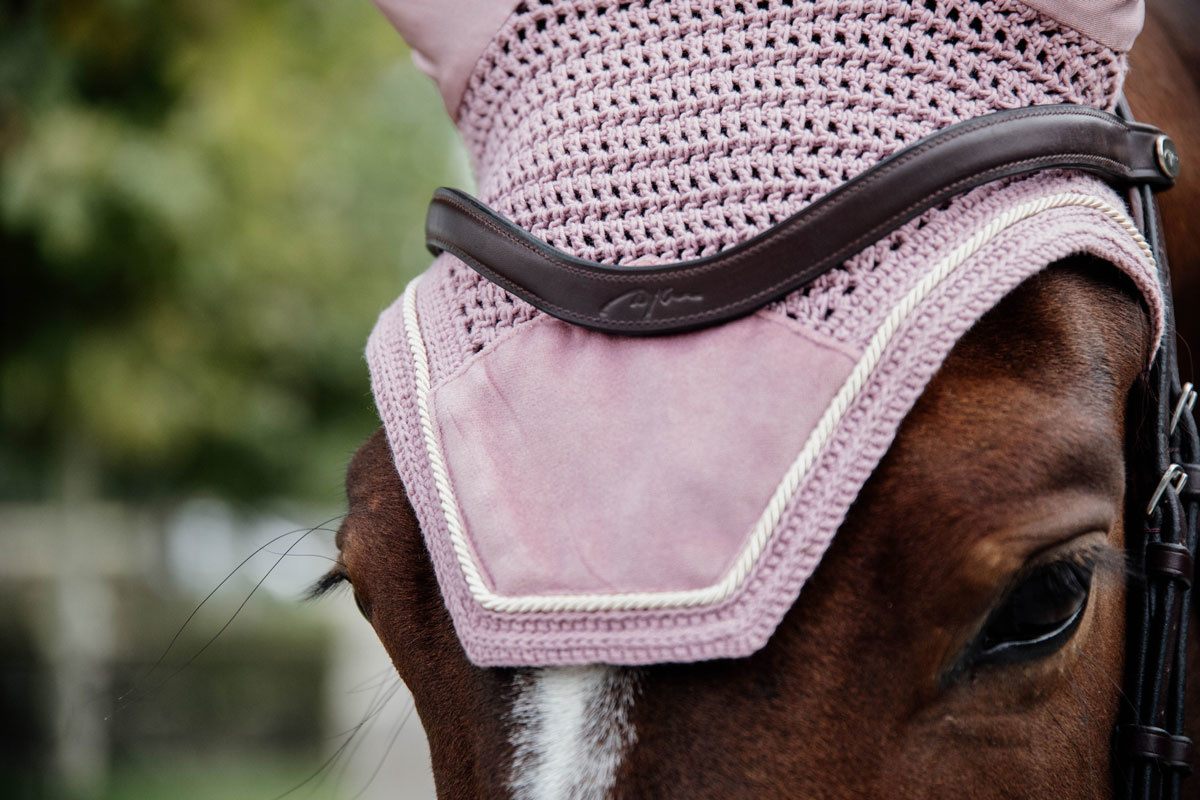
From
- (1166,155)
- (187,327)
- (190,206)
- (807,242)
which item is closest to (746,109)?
(807,242)

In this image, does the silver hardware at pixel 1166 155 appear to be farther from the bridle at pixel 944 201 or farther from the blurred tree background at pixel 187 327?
the blurred tree background at pixel 187 327

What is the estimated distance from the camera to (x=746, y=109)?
1605 mm

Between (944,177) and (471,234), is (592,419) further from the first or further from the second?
(944,177)

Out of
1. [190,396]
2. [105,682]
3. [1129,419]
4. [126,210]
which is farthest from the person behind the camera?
[105,682]

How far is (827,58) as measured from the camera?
5.32 feet

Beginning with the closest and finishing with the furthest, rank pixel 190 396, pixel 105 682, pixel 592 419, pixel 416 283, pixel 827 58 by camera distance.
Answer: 1. pixel 592 419
2. pixel 827 58
3. pixel 416 283
4. pixel 190 396
5. pixel 105 682

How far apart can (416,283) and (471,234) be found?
268mm

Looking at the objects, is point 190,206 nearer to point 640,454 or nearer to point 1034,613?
point 640,454

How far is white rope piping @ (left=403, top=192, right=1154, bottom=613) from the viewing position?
1.35 m

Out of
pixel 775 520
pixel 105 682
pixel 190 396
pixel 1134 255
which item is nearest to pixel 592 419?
pixel 775 520

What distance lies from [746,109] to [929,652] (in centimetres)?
79

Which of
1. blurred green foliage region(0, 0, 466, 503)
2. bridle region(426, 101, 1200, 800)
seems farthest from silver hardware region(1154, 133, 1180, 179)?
blurred green foliage region(0, 0, 466, 503)

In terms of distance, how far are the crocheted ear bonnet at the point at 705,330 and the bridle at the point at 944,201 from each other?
0.04 metres
